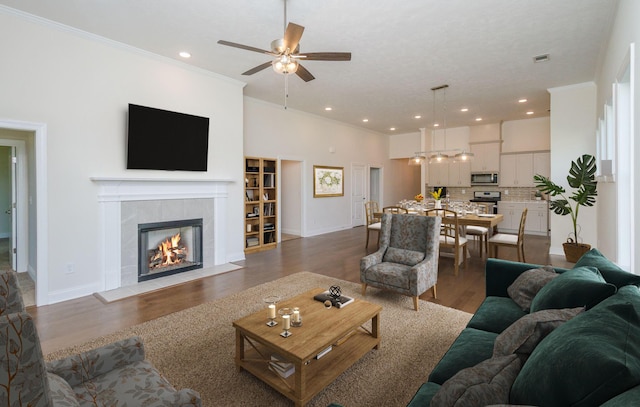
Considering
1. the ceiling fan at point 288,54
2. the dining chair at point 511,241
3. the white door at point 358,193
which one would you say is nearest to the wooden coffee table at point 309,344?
the ceiling fan at point 288,54

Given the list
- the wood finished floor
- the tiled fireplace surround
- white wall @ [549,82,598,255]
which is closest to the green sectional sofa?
the wood finished floor

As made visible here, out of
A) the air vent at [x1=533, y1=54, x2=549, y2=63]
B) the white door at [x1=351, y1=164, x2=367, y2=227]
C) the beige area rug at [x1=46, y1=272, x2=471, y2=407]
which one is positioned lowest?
the beige area rug at [x1=46, y1=272, x2=471, y2=407]

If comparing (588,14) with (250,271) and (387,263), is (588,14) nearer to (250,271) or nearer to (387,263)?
(387,263)

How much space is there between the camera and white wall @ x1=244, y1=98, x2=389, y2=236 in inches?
265

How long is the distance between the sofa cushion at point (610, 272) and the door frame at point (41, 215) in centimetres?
513

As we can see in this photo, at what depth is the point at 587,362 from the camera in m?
0.84

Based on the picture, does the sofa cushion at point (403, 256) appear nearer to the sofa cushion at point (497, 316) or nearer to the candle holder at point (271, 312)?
the sofa cushion at point (497, 316)

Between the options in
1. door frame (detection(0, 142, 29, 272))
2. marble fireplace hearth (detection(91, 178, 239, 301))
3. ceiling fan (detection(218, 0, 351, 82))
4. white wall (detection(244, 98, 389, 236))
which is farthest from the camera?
white wall (detection(244, 98, 389, 236))

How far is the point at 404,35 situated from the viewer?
380cm

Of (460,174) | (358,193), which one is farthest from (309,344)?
(460,174)

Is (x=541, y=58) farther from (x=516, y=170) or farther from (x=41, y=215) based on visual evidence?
(x=41, y=215)

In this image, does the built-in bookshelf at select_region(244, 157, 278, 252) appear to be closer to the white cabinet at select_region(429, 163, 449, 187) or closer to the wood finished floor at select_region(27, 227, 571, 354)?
the wood finished floor at select_region(27, 227, 571, 354)

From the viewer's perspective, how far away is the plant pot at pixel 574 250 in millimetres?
4941

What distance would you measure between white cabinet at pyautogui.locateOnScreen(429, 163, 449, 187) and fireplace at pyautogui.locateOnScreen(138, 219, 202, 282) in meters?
7.60
